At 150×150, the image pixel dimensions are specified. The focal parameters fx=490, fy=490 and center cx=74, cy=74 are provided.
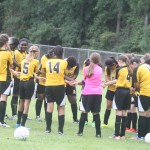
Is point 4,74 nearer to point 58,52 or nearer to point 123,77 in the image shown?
point 58,52

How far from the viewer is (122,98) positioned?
11.6 m

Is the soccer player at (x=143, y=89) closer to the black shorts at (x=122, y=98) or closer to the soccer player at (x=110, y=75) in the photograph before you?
the black shorts at (x=122, y=98)

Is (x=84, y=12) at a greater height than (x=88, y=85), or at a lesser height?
greater

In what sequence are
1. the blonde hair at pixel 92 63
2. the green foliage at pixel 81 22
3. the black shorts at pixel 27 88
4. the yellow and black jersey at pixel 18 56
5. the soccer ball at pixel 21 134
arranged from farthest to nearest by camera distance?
the green foliage at pixel 81 22
the yellow and black jersey at pixel 18 56
the black shorts at pixel 27 88
the blonde hair at pixel 92 63
the soccer ball at pixel 21 134

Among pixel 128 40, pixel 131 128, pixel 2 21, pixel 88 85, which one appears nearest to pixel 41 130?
pixel 88 85

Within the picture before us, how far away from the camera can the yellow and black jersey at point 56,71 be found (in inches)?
447

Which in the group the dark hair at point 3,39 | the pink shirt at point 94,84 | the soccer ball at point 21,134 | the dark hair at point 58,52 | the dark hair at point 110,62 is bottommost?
the soccer ball at point 21,134

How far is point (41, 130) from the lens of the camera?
39.9 ft

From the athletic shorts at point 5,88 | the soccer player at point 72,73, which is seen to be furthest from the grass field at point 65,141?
the soccer player at point 72,73

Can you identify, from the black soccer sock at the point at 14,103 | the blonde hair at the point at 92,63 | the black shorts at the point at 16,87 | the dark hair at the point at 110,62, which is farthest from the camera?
the black soccer sock at the point at 14,103

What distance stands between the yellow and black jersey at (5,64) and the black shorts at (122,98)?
9.19 ft

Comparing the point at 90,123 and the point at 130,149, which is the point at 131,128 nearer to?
the point at 90,123

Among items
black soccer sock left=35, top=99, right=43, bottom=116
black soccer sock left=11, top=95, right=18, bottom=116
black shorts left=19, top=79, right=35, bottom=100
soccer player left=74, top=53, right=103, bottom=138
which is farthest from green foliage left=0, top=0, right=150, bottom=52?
soccer player left=74, top=53, right=103, bottom=138

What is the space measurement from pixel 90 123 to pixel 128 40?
31940 millimetres
